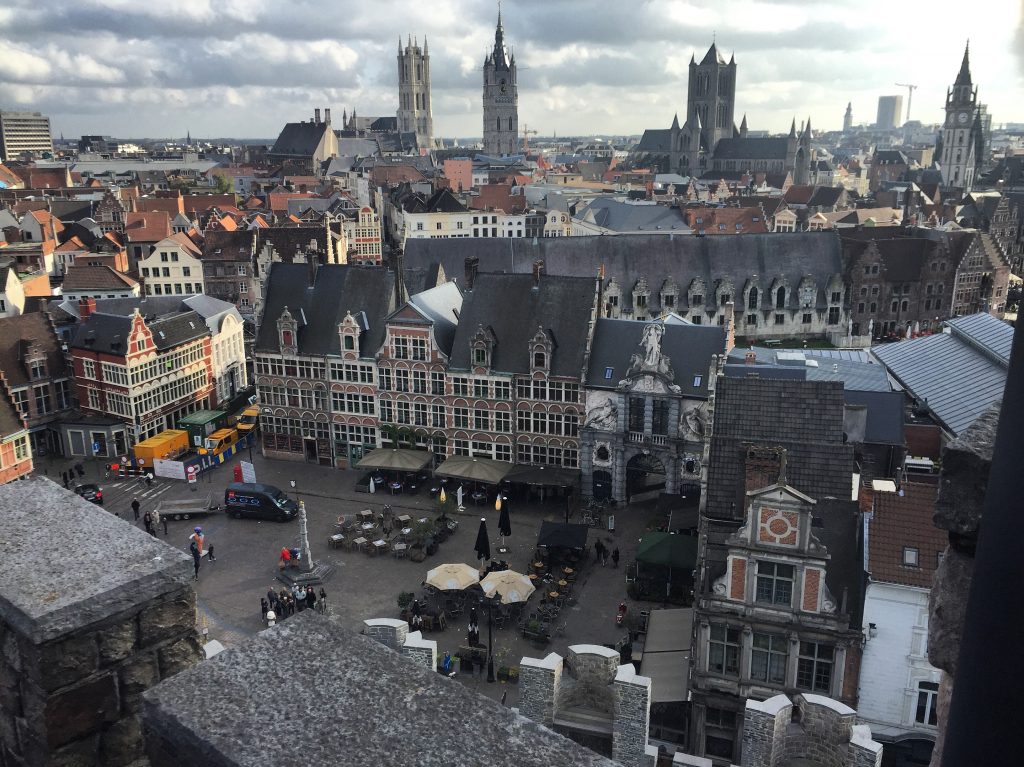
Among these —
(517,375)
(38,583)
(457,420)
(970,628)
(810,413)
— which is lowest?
(457,420)

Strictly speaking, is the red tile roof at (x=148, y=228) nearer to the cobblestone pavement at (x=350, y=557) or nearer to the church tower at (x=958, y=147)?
the cobblestone pavement at (x=350, y=557)

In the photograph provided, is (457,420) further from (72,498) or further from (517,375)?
(72,498)

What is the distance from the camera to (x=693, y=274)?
7369 centimetres

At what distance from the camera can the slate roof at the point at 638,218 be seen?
104938 mm

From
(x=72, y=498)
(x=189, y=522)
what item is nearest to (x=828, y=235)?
(x=189, y=522)

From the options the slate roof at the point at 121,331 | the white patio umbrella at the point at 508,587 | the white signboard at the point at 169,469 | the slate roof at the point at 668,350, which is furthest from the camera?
the slate roof at the point at 121,331

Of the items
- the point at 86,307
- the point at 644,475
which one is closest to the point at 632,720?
the point at 644,475

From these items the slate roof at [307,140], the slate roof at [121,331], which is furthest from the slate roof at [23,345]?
the slate roof at [307,140]

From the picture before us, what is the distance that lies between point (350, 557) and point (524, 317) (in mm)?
16250

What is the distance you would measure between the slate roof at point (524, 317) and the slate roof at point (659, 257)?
25.8 metres

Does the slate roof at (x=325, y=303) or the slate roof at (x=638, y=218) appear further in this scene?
the slate roof at (x=638, y=218)

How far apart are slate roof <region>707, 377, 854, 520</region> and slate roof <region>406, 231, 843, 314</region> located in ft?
150

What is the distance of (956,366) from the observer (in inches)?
1709

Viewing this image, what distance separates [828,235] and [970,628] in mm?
78801
